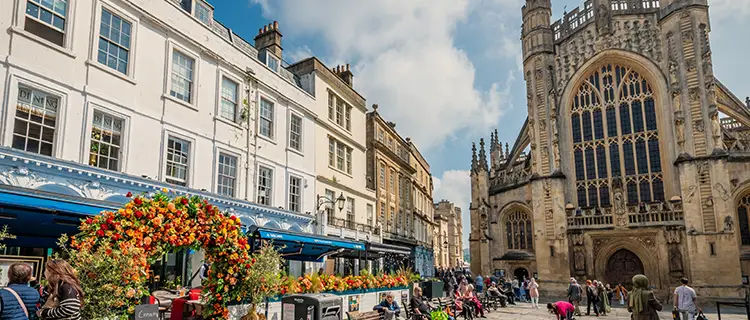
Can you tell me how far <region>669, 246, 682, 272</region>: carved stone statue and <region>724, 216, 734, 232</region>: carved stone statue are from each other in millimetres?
2441

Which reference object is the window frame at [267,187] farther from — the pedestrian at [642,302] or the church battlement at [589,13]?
the church battlement at [589,13]

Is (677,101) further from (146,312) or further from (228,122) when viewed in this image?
(146,312)

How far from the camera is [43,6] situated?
417 inches

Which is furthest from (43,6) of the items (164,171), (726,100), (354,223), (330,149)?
(726,100)

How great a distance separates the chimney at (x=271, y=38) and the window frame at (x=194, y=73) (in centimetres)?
588

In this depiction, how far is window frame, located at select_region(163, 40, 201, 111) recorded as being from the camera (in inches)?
534

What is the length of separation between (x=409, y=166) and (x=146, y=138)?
Result: 2404 cm

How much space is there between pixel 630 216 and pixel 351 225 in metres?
15.8

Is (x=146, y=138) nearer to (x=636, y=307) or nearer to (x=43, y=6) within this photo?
(x=43, y=6)

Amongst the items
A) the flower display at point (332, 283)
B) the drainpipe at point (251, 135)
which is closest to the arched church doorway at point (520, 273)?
the flower display at point (332, 283)

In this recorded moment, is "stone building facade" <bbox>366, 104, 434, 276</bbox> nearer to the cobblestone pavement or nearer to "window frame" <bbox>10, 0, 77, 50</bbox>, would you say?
the cobblestone pavement

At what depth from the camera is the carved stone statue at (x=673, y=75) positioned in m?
25.6

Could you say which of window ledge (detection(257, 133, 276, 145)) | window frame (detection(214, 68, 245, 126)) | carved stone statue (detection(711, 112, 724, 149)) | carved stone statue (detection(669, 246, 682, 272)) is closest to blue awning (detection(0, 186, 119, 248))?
window frame (detection(214, 68, 245, 126))

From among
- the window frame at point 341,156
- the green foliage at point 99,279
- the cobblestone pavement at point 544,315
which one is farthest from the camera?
the window frame at point 341,156
